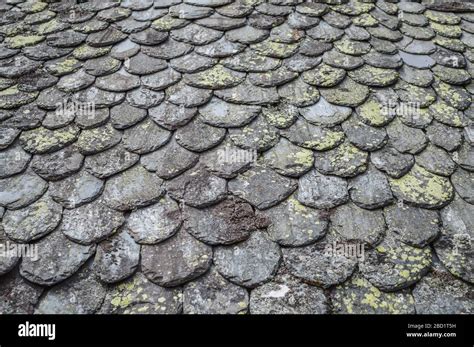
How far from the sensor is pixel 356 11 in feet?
7.71

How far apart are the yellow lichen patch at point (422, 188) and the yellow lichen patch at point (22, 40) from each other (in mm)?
2275

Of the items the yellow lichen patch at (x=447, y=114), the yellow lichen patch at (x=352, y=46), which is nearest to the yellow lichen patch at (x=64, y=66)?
the yellow lichen patch at (x=352, y=46)

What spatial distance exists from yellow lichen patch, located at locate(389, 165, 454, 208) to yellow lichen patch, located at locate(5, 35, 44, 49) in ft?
7.46

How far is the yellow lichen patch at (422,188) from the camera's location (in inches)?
63.2

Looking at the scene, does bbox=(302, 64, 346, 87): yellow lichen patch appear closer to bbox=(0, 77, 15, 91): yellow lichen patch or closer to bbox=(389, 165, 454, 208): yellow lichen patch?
bbox=(389, 165, 454, 208): yellow lichen patch

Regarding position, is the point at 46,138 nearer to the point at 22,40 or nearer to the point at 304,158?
the point at 22,40

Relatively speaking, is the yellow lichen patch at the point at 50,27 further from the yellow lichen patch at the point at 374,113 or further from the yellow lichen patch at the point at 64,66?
the yellow lichen patch at the point at 374,113

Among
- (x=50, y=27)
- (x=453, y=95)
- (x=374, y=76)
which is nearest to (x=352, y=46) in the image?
(x=374, y=76)

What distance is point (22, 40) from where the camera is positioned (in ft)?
7.13

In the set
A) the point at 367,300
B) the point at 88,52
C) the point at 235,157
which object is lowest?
the point at 367,300

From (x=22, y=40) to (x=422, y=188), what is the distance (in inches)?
99.0
